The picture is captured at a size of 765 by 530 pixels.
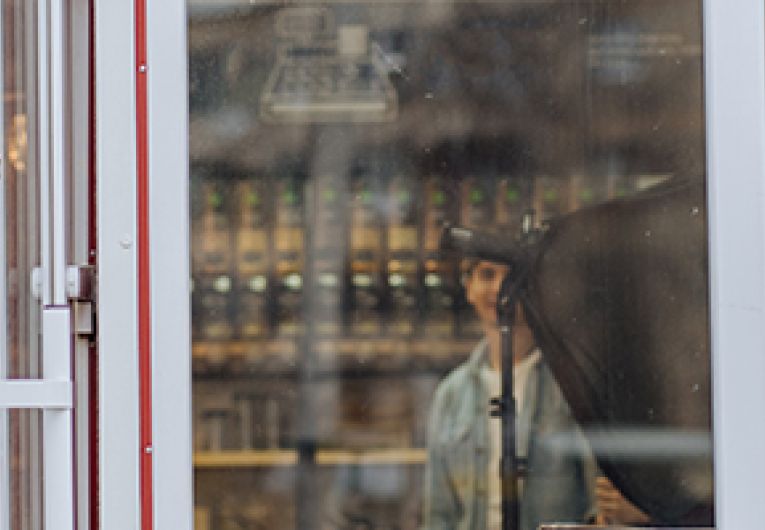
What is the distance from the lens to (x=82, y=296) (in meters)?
1.39

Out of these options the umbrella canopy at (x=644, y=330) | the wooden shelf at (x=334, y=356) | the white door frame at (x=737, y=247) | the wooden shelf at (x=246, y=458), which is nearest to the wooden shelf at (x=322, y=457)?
the wooden shelf at (x=246, y=458)

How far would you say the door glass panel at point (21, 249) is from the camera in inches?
55.4

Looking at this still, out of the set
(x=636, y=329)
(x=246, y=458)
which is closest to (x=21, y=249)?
(x=246, y=458)

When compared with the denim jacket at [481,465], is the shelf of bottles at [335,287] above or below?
above

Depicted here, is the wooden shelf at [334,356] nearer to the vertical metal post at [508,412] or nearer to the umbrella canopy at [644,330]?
the vertical metal post at [508,412]

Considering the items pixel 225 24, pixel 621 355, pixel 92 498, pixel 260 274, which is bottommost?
pixel 92 498

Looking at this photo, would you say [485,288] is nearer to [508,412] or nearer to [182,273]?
[508,412]

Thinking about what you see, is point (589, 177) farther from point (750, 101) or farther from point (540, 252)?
point (750, 101)

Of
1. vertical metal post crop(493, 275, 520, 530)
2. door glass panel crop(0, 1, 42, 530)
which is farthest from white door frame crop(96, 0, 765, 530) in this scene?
vertical metal post crop(493, 275, 520, 530)

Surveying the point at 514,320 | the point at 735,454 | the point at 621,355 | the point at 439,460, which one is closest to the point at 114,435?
the point at 439,460

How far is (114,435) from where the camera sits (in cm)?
137

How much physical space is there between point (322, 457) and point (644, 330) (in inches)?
18.1

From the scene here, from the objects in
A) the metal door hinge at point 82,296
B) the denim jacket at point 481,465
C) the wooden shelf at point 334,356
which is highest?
the metal door hinge at point 82,296

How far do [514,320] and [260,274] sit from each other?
1.13 ft
